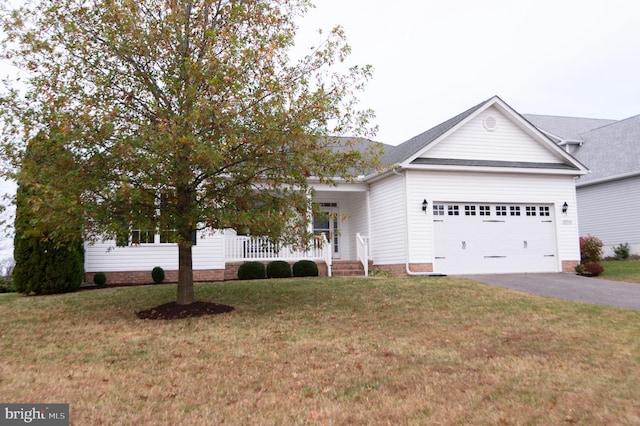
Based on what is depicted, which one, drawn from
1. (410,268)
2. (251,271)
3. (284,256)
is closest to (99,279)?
(251,271)

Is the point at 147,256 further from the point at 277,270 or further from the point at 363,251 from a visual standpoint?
the point at 363,251

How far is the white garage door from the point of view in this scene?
16.1 m

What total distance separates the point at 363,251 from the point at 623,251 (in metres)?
12.1

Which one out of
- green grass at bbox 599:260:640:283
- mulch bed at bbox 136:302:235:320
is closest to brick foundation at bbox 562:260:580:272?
green grass at bbox 599:260:640:283

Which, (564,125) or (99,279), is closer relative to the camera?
(99,279)

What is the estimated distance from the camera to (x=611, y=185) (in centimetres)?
2225

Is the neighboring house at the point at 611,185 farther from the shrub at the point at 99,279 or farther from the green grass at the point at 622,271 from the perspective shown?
the shrub at the point at 99,279

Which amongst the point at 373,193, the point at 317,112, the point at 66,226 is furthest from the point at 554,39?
the point at 66,226

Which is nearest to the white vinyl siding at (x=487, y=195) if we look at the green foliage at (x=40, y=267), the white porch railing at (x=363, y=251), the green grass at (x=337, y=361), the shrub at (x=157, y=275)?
the white porch railing at (x=363, y=251)

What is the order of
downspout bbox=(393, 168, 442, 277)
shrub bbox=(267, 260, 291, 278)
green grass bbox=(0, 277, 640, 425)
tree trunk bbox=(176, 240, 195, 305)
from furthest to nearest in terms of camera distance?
shrub bbox=(267, 260, 291, 278)
downspout bbox=(393, 168, 442, 277)
tree trunk bbox=(176, 240, 195, 305)
green grass bbox=(0, 277, 640, 425)

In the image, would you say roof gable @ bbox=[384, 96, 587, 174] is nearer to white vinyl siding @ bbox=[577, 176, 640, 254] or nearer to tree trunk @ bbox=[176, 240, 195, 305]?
white vinyl siding @ bbox=[577, 176, 640, 254]

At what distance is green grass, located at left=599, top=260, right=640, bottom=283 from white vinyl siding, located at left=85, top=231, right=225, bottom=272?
12332mm

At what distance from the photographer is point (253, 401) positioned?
16.4 ft

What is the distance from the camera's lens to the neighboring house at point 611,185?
21266 millimetres
